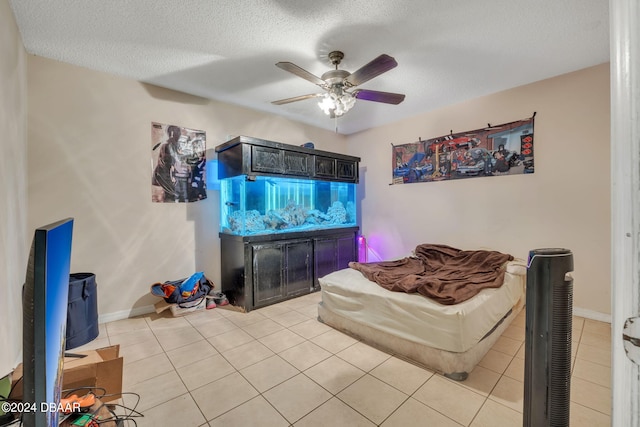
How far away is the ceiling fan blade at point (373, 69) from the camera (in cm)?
196

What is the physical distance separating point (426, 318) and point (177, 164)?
3.20 m

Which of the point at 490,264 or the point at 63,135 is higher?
the point at 63,135

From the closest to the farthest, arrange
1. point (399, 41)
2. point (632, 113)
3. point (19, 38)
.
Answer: point (632, 113) < point (19, 38) < point (399, 41)

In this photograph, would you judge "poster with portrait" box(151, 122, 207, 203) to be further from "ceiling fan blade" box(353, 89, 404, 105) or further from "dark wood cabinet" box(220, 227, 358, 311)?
"ceiling fan blade" box(353, 89, 404, 105)

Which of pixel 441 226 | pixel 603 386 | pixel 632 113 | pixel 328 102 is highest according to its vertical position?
pixel 328 102

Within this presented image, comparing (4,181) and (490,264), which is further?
(490,264)

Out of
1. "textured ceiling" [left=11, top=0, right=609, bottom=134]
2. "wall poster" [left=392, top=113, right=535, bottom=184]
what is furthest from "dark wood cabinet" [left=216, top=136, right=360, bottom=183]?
"wall poster" [left=392, top=113, right=535, bottom=184]

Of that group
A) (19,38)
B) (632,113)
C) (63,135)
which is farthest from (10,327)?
(632,113)

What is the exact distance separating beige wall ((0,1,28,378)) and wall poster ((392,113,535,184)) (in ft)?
14.3

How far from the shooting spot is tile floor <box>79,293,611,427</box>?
5.22ft

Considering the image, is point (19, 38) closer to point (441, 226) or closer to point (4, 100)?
Result: point (4, 100)

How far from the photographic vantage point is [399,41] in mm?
2387

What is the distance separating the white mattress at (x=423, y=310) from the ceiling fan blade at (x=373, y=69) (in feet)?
5.97

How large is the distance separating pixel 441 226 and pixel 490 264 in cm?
120
